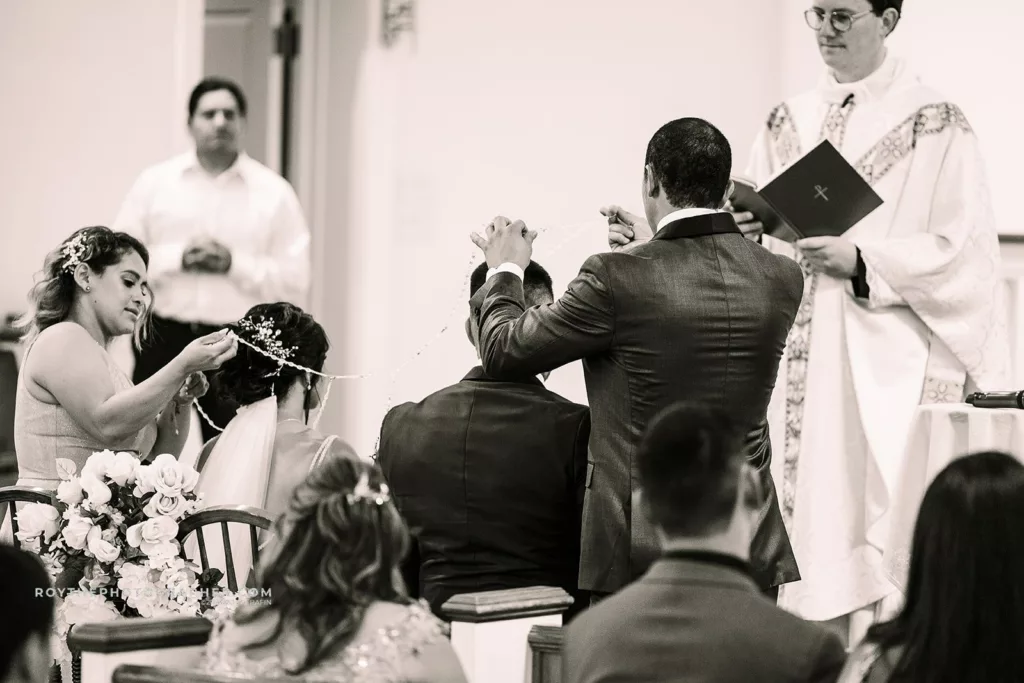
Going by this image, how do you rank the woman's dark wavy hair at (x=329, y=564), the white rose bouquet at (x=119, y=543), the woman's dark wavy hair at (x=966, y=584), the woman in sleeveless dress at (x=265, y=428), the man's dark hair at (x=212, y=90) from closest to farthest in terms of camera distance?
the woman's dark wavy hair at (x=966, y=584) → the woman's dark wavy hair at (x=329, y=564) → the white rose bouquet at (x=119, y=543) → the woman in sleeveless dress at (x=265, y=428) → the man's dark hair at (x=212, y=90)

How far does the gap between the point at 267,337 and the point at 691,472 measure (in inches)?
83.8

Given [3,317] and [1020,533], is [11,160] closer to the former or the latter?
[3,317]

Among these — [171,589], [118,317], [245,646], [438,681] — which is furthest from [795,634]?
[118,317]

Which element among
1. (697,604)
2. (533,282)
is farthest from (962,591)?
(533,282)

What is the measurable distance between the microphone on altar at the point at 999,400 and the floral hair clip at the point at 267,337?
176cm

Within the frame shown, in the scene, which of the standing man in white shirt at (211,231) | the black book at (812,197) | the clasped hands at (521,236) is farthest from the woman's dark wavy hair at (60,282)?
the standing man in white shirt at (211,231)

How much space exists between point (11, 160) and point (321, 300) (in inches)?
65.3

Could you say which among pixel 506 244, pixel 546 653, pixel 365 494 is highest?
pixel 506 244

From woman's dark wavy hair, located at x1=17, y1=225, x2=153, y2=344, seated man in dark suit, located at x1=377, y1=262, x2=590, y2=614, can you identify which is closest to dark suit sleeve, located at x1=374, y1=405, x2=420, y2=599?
seated man in dark suit, located at x1=377, y1=262, x2=590, y2=614

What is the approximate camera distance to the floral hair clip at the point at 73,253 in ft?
13.5

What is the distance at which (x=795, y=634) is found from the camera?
81.0 inches

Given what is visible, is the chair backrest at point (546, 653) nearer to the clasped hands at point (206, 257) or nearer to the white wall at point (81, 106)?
the clasped hands at point (206, 257)

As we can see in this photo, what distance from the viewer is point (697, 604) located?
2.08m

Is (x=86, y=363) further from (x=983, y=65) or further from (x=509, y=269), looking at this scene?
(x=983, y=65)
